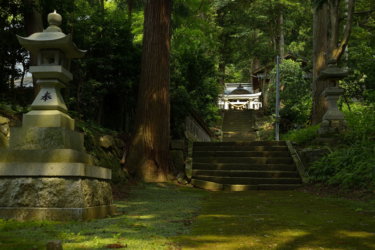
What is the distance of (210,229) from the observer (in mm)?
3832

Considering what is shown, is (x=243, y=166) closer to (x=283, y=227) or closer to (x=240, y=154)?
(x=240, y=154)

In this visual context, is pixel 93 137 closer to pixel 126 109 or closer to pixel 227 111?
pixel 126 109

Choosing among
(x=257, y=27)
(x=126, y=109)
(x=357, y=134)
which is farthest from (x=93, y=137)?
(x=257, y=27)

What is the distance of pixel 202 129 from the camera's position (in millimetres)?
16938

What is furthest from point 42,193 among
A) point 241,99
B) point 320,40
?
point 241,99

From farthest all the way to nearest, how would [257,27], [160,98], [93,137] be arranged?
[257,27] → [160,98] → [93,137]

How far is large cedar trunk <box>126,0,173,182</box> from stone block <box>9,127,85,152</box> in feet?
15.7

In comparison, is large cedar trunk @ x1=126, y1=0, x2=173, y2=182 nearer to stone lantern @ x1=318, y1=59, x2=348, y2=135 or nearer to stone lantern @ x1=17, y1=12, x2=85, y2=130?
stone lantern @ x1=17, y1=12, x2=85, y2=130

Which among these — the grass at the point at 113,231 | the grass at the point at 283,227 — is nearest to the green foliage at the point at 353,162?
the grass at the point at 283,227

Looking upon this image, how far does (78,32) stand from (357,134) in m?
8.52

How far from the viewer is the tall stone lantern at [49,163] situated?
4105mm

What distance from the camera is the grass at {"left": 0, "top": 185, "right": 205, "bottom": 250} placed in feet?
9.77

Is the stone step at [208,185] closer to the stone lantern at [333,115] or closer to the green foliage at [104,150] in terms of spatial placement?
the green foliage at [104,150]

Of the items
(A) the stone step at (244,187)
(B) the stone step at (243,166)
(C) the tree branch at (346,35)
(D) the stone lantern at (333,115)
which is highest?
(C) the tree branch at (346,35)
